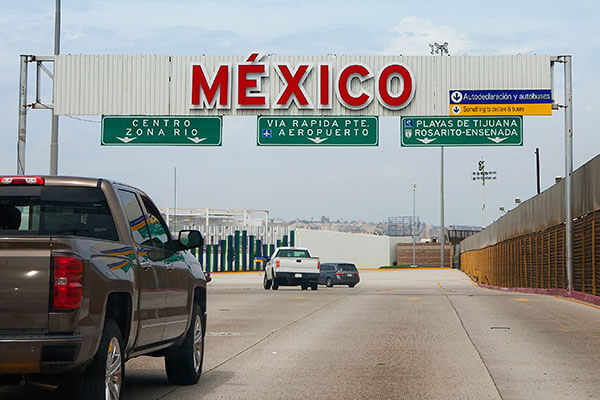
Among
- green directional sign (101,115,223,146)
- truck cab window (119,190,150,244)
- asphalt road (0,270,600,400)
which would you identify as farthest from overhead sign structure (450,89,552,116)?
truck cab window (119,190,150,244)

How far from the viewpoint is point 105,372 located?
6.88 metres

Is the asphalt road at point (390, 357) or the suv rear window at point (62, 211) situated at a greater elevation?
the suv rear window at point (62, 211)

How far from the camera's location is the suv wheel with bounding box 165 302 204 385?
377 inches

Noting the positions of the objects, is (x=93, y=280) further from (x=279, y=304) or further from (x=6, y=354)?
(x=279, y=304)

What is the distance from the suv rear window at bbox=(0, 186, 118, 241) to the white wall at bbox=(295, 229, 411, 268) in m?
85.6

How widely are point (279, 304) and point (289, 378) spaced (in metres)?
16.3

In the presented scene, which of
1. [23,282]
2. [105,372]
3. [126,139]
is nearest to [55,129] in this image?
[126,139]

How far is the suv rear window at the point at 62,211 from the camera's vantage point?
7.99 m

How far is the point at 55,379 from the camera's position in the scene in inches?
261

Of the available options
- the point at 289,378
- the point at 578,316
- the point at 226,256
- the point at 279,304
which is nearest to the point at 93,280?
the point at 289,378

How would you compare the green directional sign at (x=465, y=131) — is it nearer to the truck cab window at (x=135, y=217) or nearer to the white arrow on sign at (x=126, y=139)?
the white arrow on sign at (x=126, y=139)

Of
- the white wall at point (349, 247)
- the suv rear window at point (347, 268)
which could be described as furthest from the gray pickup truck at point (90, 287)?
the white wall at point (349, 247)

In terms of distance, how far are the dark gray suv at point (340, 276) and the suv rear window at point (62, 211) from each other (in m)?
47.2

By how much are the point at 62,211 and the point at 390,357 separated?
586 centimetres
